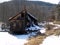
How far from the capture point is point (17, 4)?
117 ft

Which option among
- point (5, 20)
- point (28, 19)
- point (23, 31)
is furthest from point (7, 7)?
point (23, 31)

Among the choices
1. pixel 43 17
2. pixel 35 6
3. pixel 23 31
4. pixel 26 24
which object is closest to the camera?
pixel 23 31

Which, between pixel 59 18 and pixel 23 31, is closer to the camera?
pixel 23 31

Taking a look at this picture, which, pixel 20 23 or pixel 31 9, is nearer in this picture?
pixel 20 23

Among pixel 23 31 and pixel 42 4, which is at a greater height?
pixel 42 4

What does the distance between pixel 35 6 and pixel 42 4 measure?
1.48 m

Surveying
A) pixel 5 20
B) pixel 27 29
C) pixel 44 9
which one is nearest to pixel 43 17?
pixel 44 9

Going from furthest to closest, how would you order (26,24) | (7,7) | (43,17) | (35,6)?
(7,7)
(35,6)
(43,17)
(26,24)

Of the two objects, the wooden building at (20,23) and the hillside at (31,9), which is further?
the hillside at (31,9)

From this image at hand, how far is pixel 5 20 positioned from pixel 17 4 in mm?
5915

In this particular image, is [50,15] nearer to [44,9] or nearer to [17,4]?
[44,9]

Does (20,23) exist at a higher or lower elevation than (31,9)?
lower

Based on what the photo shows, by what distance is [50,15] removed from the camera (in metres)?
31.7

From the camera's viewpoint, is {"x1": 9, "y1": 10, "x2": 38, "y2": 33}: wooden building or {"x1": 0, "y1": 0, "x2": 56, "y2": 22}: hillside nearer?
{"x1": 9, "y1": 10, "x2": 38, "y2": 33}: wooden building
